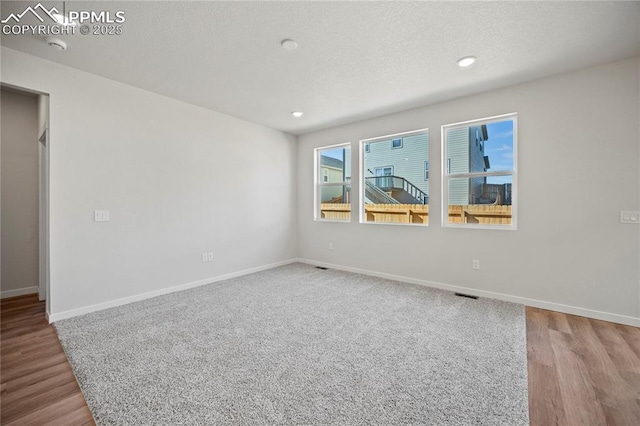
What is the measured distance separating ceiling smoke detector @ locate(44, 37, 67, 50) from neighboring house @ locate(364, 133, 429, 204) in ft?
12.7

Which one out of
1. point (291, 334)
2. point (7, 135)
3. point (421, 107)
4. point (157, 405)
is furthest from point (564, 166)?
point (7, 135)

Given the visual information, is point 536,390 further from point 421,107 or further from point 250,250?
point 250,250

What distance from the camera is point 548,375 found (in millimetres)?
1874

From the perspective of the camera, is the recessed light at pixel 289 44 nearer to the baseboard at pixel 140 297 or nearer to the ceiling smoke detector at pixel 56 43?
the ceiling smoke detector at pixel 56 43

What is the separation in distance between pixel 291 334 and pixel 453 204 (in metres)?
2.80

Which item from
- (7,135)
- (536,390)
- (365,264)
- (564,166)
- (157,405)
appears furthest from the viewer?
(365,264)

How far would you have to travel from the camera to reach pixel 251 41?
237 cm

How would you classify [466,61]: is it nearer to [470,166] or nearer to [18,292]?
[470,166]

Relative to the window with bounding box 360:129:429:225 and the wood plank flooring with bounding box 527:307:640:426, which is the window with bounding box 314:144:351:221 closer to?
the window with bounding box 360:129:429:225

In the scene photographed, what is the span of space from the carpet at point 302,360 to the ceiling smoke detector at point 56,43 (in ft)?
8.51

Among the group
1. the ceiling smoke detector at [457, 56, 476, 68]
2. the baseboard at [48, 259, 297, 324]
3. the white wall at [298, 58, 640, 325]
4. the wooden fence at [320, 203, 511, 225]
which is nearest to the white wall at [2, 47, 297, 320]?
the baseboard at [48, 259, 297, 324]

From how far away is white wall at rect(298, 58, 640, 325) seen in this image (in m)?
2.68

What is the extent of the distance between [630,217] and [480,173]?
1418 mm

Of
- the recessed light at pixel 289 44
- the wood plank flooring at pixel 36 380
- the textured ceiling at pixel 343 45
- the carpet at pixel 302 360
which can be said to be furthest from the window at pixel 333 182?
the wood plank flooring at pixel 36 380
